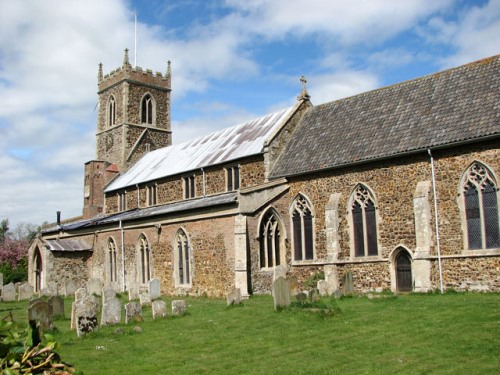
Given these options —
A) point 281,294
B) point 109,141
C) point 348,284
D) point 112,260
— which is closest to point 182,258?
point 112,260

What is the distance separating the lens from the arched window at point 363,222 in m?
21.8

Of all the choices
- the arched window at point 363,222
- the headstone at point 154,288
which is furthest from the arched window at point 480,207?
the headstone at point 154,288

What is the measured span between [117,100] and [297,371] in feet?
130

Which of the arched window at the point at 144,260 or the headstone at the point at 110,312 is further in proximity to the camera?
the arched window at the point at 144,260

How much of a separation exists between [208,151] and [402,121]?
518 inches

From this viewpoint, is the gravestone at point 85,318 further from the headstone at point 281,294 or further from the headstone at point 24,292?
the headstone at point 24,292

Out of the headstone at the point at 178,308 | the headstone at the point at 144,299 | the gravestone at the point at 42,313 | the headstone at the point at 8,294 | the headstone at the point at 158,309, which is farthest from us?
the headstone at the point at 8,294

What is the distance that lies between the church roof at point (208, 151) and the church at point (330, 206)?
0.14 metres

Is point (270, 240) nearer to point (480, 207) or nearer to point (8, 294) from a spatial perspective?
point (480, 207)

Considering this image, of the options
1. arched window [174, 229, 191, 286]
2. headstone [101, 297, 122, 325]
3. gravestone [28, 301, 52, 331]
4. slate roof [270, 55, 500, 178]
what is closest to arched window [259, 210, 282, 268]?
slate roof [270, 55, 500, 178]

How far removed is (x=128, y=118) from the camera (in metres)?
44.3

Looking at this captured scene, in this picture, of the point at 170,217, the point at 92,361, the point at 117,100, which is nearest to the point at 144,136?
the point at 117,100

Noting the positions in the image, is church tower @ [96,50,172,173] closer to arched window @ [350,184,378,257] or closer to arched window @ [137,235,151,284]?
arched window @ [137,235,151,284]

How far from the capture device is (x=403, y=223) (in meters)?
20.7
